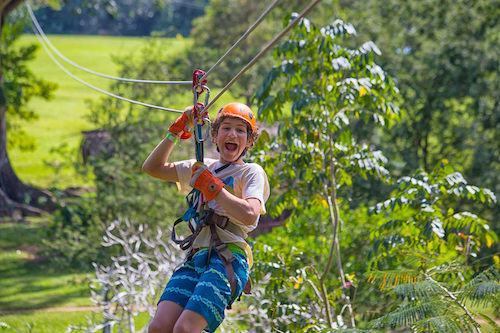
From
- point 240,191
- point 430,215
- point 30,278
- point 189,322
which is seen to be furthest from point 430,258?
point 30,278

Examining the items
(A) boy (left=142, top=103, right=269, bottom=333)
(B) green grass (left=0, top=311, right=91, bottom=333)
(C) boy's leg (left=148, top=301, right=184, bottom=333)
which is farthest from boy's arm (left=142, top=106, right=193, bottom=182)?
(B) green grass (left=0, top=311, right=91, bottom=333)

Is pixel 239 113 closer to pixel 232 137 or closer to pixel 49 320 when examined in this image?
pixel 232 137

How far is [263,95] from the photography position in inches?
206

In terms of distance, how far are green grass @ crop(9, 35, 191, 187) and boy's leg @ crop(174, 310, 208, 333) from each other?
36.0ft

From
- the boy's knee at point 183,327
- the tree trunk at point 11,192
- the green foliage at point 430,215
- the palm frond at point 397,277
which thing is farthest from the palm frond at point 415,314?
the tree trunk at point 11,192

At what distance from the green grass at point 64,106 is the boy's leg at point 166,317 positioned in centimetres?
1084

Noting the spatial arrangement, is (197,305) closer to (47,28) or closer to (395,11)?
(395,11)

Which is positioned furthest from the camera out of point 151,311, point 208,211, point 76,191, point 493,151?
point 76,191

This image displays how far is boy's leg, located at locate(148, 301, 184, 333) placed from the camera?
9.78 ft

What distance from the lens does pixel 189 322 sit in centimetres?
290

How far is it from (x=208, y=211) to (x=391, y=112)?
8.30 ft

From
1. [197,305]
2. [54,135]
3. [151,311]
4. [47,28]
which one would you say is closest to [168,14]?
[47,28]

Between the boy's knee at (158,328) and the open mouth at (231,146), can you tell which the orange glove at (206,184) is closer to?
the open mouth at (231,146)

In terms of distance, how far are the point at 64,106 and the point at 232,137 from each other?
28412 mm
